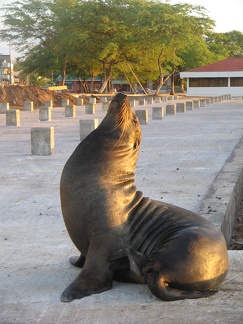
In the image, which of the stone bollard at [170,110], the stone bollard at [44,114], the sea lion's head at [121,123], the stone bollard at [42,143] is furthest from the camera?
the stone bollard at [170,110]

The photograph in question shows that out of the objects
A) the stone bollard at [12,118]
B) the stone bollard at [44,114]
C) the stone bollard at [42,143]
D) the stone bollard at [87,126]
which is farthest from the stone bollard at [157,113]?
the stone bollard at [42,143]

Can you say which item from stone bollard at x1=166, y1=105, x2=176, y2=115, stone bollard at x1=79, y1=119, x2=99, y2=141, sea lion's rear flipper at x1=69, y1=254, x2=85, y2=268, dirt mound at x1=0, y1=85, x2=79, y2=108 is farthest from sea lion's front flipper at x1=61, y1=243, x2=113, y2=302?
dirt mound at x1=0, y1=85, x2=79, y2=108

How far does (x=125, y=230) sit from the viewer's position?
4418 mm

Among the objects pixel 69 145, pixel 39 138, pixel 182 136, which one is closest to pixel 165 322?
pixel 39 138

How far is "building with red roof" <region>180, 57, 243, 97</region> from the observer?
7244 centimetres

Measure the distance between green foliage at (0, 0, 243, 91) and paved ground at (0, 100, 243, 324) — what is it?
40.5 meters

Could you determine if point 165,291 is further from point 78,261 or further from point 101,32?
point 101,32

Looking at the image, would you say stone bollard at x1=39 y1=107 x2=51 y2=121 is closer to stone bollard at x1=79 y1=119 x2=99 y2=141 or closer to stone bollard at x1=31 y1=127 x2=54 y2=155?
stone bollard at x1=79 y1=119 x2=99 y2=141

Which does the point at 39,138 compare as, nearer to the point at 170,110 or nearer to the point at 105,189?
the point at 105,189

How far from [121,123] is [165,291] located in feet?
3.63

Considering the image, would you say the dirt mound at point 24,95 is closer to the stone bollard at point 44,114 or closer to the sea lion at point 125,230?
the stone bollard at point 44,114

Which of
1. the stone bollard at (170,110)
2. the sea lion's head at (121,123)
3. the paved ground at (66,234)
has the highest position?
the sea lion's head at (121,123)

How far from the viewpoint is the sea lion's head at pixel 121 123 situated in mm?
4465

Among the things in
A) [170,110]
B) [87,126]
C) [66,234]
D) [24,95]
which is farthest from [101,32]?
[66,234]
